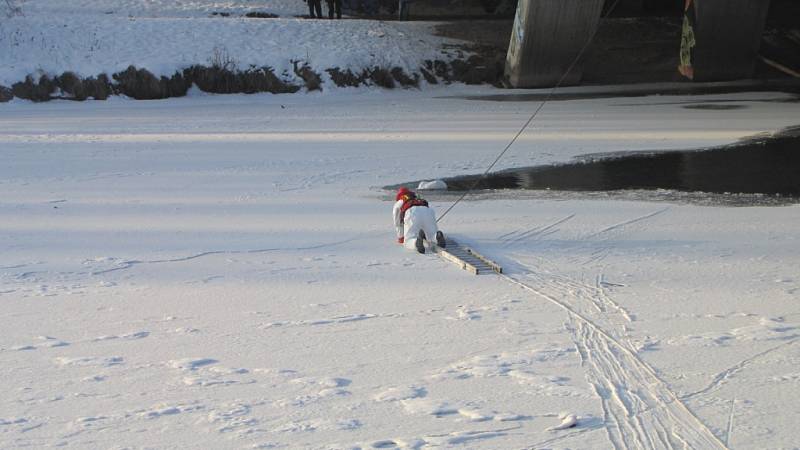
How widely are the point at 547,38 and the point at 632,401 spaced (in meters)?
→ 20.7

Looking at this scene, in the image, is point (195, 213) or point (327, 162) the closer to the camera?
point (195, 213)

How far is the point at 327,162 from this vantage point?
1358cm

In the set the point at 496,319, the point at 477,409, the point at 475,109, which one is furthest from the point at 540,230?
the point at 475,109

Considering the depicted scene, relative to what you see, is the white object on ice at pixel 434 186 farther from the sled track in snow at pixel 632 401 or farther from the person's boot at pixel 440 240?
the sled track in snow at pixel 632 401

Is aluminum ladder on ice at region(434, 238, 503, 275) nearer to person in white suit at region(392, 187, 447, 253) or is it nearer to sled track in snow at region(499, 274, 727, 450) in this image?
person in white suit at region(392, 187, 447, 253)

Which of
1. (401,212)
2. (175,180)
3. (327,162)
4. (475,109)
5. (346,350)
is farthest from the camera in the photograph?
(475,109)

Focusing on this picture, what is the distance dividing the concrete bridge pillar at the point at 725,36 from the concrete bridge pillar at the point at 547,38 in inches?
112

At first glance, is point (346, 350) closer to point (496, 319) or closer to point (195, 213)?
point (496, 319)

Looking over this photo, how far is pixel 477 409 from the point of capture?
16.9 ft

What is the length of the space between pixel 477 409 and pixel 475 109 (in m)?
15.5

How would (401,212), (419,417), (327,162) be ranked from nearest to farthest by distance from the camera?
1. (419,417)
2. (401,212)
3. (327,162)

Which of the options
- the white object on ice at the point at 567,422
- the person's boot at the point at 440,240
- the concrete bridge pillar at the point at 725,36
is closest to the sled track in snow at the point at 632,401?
the white object on ice at the point at 567,422

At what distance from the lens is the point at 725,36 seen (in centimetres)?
2603

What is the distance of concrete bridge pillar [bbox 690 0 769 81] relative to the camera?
84.1ft
